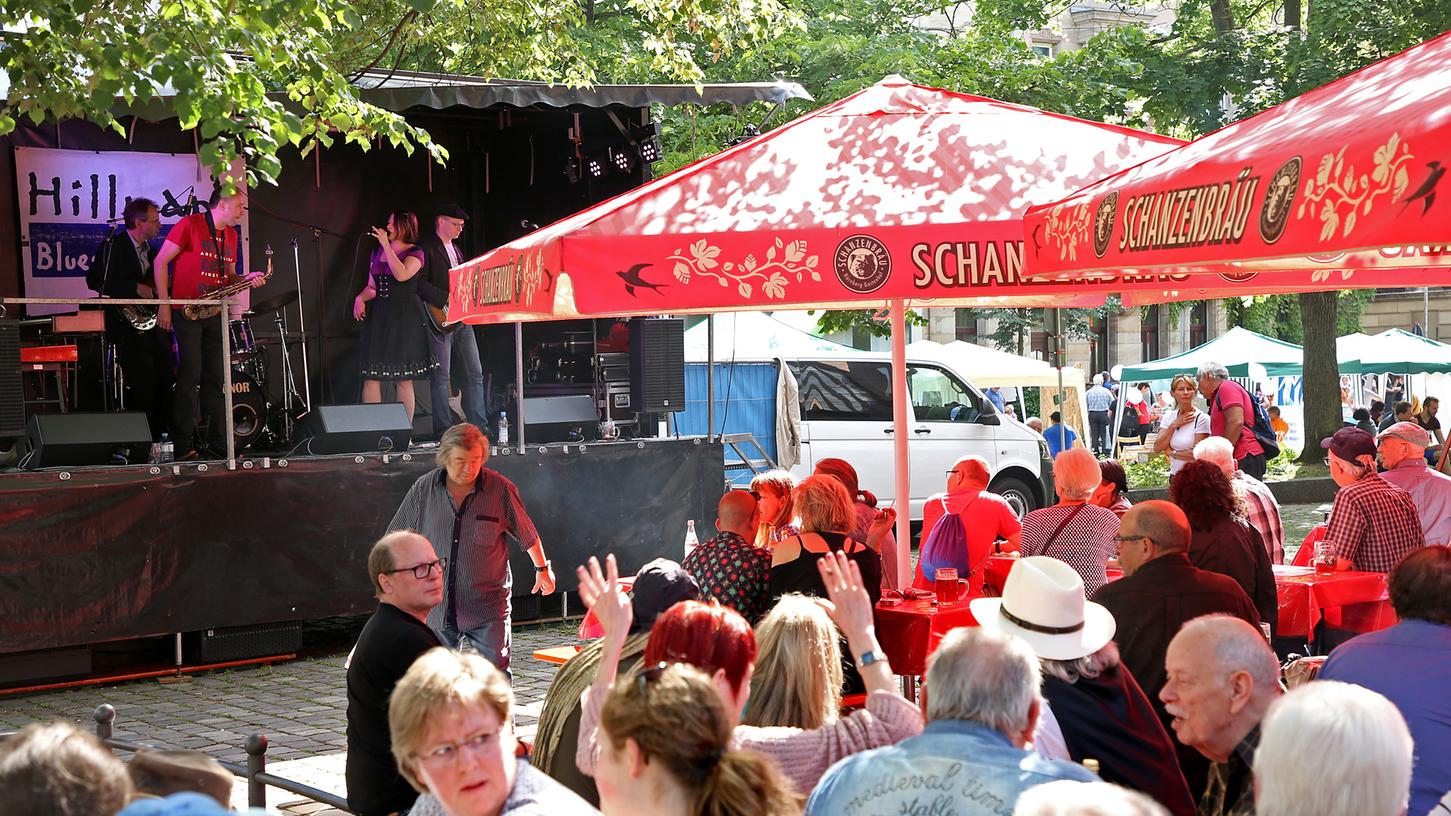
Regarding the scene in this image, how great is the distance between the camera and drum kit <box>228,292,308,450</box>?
12.5 metres

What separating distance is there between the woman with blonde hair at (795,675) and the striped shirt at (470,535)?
159 inches

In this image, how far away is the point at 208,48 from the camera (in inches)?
296

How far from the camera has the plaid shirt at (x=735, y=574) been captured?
247 inches

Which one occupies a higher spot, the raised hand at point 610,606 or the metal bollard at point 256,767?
the raised hand at point 610,606

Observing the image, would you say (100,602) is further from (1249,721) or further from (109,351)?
(1249,721)

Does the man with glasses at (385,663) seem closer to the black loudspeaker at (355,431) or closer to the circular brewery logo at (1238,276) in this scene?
the circular brewery logo at (1238,276)

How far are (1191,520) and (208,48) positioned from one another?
16.9 ft

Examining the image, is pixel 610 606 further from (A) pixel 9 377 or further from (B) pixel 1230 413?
(B) pixel 1230 413

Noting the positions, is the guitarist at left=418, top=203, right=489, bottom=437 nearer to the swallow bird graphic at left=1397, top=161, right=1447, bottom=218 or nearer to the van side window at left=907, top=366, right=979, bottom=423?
the van side window at left=907, top=366, right=979, bottom=423

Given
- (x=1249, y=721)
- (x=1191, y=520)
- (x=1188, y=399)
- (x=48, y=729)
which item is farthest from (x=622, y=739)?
(x=1188, y=399)

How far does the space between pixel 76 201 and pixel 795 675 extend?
1097cm

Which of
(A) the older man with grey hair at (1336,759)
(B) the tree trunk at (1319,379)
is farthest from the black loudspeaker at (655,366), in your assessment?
(B) the tree trunk at (1319,379)

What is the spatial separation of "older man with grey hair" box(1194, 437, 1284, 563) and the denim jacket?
4.66 metres

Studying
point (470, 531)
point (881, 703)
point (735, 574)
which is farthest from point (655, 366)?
point (881, 703)
